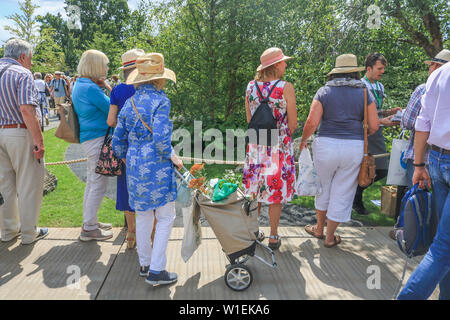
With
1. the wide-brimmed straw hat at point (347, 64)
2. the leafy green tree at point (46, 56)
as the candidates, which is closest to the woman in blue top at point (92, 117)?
the wide-brimmed straw hat at point (347, 64)

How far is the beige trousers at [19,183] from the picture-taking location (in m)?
3.64

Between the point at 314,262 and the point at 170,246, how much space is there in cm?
151

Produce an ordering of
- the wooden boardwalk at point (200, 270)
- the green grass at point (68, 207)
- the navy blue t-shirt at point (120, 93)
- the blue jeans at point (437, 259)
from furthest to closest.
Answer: the green grass at point (68, 207) → the navy blue t-shirt at point (120, 93) → the wooden boardwalk at point (200, 270) → the blue jeans at point (437, 259)

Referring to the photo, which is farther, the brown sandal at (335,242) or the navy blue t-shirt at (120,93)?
the brown sandal at (335,242)

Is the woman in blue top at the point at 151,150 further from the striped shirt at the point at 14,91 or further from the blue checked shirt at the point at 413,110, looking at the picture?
the blue checked shirt at the point at 413,110

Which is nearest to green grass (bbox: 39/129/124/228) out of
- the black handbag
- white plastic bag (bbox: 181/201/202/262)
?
the black handbag

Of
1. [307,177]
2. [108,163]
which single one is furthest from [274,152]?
[108,163]

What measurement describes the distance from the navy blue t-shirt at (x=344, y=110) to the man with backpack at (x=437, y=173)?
1.07 meters

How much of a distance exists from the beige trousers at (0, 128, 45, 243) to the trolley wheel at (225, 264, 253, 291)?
2.25 meters

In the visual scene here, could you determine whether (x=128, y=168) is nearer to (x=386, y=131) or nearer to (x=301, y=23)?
(x=386, y=131)

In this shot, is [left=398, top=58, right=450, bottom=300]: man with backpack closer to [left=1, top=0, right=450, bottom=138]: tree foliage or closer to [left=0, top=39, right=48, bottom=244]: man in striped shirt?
[left=1, top=0, right=450, bottom=138]: tree foliage

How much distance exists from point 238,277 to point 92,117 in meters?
2.21

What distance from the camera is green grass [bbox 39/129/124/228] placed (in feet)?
14.8
